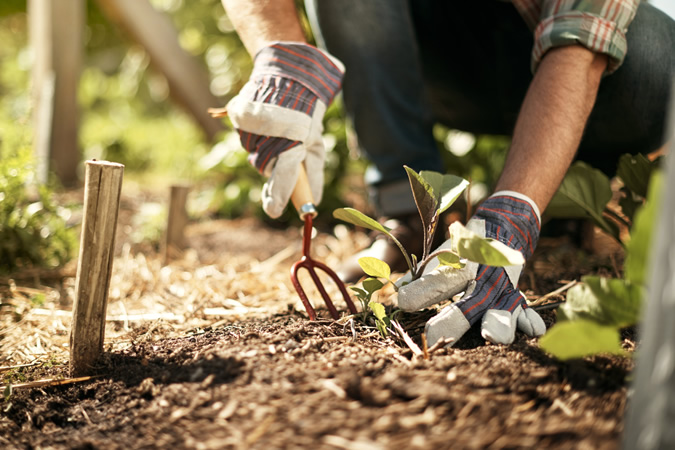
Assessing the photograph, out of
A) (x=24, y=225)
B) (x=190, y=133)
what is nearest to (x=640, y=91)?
(x=24, y=225)

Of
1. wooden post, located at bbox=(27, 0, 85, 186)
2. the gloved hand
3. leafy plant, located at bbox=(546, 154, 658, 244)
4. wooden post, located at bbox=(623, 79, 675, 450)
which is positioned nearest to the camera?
wooden post, located at bbox=(623, 79, 675, 450)

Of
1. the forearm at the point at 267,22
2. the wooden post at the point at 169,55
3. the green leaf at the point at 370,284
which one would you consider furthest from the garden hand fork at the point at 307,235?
the wooden post at the point at 169,55

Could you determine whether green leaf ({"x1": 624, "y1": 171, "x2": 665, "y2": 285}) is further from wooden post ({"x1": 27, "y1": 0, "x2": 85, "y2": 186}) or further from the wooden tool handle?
wooden post ({"x1": 27, "y1": 0, "x2": 85, "y2": 186})

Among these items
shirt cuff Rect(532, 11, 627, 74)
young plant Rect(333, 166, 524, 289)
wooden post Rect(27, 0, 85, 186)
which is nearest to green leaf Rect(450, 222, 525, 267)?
young plant Rect(333, 166, 524, 289)

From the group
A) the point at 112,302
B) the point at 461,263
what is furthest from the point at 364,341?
the point at 112,302

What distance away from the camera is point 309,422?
0.67 metres

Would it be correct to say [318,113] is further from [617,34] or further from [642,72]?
[642,72]

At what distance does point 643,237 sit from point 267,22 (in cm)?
94

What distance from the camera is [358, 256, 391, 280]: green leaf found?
3.24 feet

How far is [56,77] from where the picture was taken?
2.66 m

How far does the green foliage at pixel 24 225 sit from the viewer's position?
1499 mm

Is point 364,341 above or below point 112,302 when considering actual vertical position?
above

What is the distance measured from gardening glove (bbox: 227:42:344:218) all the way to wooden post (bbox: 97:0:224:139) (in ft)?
6.33

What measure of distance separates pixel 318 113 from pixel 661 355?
0.87m
